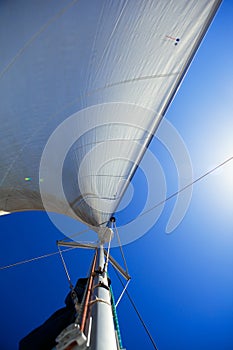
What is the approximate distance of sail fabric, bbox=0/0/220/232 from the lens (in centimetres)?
141

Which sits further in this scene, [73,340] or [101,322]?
[101,322]

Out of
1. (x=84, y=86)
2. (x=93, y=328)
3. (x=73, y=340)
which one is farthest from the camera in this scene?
(x=84, y=86)

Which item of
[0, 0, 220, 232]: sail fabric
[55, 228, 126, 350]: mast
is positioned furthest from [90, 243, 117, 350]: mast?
[0, 0, 220, 232]: sail fabric

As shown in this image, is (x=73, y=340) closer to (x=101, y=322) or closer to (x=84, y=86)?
(x=101, y=322)

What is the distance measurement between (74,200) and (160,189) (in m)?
1.31

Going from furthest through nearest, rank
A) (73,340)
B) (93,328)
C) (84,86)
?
(84,86) → (93,328) → (73,340)

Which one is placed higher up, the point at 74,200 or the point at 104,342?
the point at 74,200

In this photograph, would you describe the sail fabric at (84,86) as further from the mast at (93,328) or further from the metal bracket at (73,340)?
the metal bracket at (73,340)

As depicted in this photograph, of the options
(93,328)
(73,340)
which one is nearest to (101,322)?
(93,328)

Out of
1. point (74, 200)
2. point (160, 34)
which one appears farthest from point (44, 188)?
point (160, 34)

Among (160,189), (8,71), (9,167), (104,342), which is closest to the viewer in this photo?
(104,342)

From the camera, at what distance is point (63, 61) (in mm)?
1606

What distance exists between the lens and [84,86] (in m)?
1.86

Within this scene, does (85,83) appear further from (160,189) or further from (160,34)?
(160,189)
